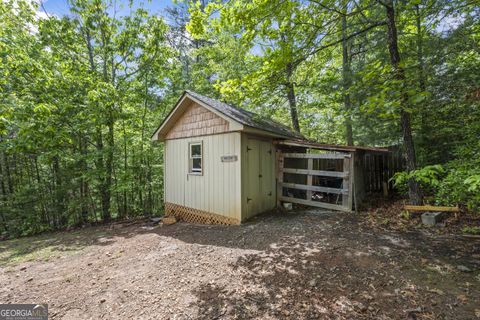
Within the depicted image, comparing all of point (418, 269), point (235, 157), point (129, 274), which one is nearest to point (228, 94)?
point (235, 157)

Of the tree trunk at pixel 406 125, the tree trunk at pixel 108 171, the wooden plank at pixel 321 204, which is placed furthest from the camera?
the tree trunk at pixel 108 171

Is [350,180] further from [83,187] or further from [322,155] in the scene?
[83,187]

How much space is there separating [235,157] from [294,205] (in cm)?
334

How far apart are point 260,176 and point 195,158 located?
2.43 metres

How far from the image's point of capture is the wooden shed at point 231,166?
20.0 feet

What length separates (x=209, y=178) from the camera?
675 centimetres

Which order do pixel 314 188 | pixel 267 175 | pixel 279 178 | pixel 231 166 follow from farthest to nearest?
pixel 279 178
pixel 267 175
pixel 314 188
pixel 231 166

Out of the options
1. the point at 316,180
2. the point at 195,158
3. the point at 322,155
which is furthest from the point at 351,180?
the point at 195,158

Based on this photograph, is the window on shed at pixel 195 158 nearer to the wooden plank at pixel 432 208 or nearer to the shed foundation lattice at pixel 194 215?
the shed foundation lattice at pixel 194 215

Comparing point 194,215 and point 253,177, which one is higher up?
point 253,177

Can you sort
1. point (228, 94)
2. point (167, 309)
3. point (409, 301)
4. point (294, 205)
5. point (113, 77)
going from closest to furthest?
point (409, 301) < point (167, 309) < point (228, 94) < point (294, 205) < point (113, 77)

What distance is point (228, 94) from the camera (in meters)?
5.45

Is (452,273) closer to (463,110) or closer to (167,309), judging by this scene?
(167,309)

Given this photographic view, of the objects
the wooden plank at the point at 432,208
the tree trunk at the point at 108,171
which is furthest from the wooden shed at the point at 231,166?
the tree trunk at the point at 108,171
